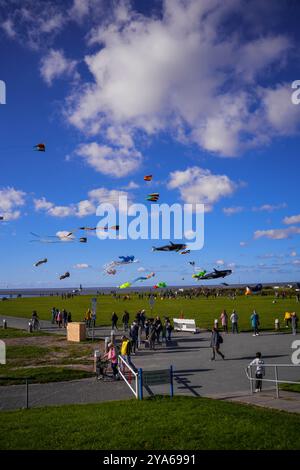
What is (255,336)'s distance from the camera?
26516mm

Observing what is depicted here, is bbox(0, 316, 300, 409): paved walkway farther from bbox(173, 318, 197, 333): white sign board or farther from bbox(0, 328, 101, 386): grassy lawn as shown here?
bbox(173, 318, 197, 333): white sign board

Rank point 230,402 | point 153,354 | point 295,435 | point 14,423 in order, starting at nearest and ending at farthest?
1. point 295,435
2. point 14,423
3. point 230,402
4. point 153,354

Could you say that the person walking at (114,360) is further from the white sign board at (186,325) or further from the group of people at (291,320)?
the group of people at (291,320)

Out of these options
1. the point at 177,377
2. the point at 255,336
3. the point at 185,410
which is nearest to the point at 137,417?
the point at 185,410

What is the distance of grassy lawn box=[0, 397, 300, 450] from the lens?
25.4 ft

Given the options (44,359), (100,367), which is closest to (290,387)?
(100,367)

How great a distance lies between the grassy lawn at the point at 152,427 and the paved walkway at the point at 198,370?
5.88 feet

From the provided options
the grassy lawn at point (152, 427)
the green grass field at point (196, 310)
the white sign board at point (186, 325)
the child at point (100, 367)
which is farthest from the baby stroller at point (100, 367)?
the green grass field at point (196, 310)

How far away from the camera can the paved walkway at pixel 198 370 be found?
12.9m

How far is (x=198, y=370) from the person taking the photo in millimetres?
16562

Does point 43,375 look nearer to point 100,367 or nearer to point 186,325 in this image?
point 100,367
